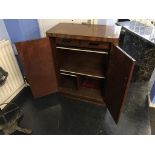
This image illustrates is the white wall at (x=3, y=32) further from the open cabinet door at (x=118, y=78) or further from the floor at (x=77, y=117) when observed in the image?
the open cabinet door at (x=118, y=78)

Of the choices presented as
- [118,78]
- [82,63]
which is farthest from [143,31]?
[118,78]

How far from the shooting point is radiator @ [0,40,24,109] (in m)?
1.61

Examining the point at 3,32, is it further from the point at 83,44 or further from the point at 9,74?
the point at 83,44

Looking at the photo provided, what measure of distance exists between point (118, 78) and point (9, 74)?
1.34m

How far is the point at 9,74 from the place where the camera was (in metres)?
1.75

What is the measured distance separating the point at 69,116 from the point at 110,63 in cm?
84

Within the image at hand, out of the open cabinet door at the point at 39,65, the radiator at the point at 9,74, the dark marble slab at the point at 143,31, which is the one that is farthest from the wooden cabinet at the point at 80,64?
the dark marble slab at the point at 143,31

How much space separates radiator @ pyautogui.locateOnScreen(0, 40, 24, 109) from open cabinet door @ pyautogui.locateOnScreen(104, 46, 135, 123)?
121cm

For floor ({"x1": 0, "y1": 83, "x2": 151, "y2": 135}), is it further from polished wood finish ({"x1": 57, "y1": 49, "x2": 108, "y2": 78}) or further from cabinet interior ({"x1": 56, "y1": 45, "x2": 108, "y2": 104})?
polished wood finish ({"x1": 57, "y1": 49, "x2": 108, "y2": 78})

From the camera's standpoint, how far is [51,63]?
1.70m

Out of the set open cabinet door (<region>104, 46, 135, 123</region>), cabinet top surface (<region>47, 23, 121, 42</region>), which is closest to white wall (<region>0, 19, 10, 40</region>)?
cabinet top surface (<region>47, 23, 121, 42</region>)

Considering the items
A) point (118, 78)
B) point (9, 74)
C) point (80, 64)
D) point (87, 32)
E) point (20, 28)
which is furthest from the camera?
point (80, 64)
